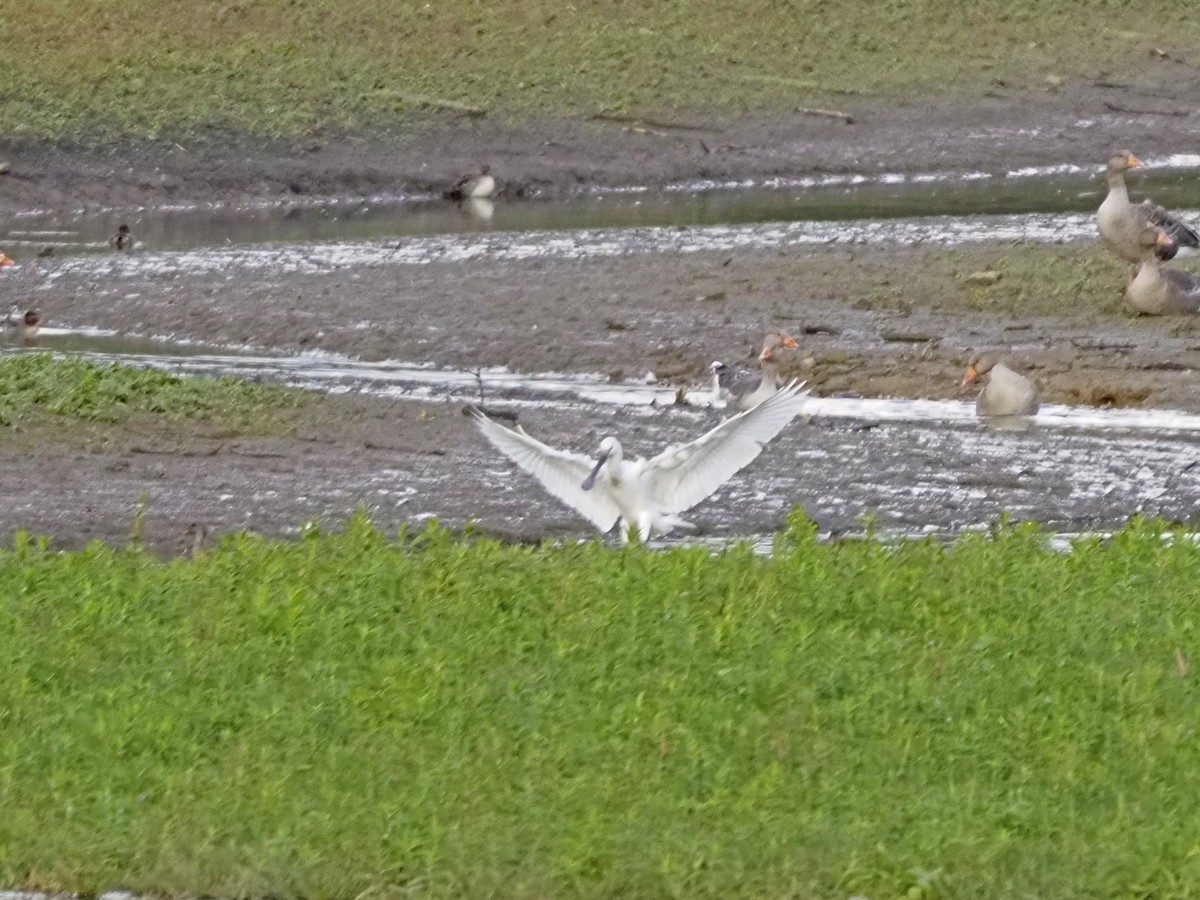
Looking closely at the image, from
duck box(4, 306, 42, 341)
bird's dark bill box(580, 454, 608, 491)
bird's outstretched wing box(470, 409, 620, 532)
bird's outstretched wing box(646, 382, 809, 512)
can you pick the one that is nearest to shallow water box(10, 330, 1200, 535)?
bird's outstretched wing box(470, 409, 620, 532)

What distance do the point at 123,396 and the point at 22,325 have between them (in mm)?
4261

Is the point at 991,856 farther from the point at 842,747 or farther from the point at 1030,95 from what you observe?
the point at 1030,95

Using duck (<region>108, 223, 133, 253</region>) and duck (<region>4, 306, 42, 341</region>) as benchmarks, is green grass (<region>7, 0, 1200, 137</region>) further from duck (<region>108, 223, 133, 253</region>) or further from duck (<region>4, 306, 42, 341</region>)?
duck (<region>4, 306, 42, 341</region>)

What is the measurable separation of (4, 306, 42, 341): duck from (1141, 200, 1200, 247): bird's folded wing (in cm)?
768

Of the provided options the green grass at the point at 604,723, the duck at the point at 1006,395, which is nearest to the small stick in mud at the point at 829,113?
the duck at the point at 1006,395

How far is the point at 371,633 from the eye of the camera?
7.54m

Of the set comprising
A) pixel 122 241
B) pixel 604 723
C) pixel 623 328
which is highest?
pixel 122 241

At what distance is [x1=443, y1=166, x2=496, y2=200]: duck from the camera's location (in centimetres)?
2362

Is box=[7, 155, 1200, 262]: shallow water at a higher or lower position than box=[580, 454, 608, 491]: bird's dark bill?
higher

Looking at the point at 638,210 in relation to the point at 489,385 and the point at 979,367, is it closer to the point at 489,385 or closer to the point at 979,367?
the point at 489,385

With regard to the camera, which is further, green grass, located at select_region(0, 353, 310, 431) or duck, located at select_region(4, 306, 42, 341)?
duck, located at select_region(4, 306, 42, 341)

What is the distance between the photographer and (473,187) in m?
23.7

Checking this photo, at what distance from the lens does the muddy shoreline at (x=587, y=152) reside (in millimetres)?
23641

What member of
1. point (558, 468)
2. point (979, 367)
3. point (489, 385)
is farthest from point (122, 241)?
point (558, 468)
